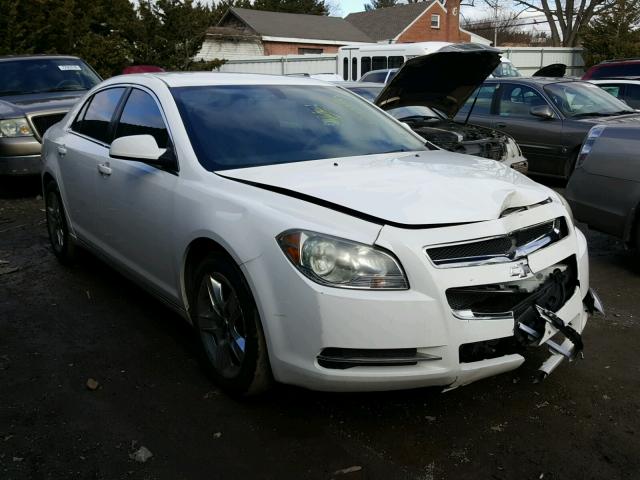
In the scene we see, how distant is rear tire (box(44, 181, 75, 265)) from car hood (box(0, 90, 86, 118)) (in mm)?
3396

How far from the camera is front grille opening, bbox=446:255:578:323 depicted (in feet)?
8.43

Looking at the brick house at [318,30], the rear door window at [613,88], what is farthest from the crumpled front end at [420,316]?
the brick house at [318,30]

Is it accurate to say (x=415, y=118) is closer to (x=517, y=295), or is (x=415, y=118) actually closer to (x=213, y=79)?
(x=213, y=79)

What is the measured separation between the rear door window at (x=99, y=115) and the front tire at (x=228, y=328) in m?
1.75

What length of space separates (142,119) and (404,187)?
1894 mm

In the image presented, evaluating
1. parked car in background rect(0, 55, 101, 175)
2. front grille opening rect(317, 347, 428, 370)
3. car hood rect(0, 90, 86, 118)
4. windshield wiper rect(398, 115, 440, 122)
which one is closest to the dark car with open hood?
windshield wiper rect(398, 115, 440, 122)

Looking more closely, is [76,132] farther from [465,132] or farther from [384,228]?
[465,132]

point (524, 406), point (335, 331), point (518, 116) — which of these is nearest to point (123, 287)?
point (335, 331)

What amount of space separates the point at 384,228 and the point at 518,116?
7468 millimetres

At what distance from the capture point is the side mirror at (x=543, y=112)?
8.73 metres

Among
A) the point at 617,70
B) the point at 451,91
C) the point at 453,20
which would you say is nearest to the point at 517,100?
the point at 451,91

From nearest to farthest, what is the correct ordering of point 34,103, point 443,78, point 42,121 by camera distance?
point 443,78 → point 42,121 → point 34,103

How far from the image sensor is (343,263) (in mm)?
2549

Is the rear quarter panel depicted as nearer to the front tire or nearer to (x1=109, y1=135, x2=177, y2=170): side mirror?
the front tire
